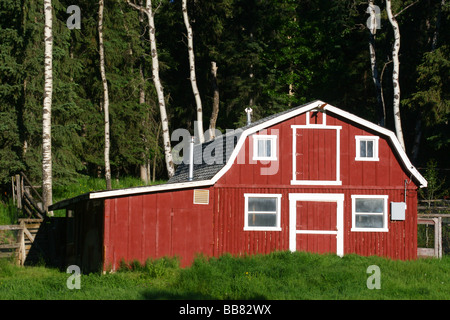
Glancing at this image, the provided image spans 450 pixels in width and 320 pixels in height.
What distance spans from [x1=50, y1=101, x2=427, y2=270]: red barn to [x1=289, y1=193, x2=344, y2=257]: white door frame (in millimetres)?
31

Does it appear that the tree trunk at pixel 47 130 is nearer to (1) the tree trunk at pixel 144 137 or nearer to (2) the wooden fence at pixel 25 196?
(2) the wooden fence at pixel 25 196

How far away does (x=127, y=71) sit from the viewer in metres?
37.4

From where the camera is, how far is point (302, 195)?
20.4 meters

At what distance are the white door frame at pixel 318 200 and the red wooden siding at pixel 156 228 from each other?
254 centimetres

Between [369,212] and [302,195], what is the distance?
2.18 m

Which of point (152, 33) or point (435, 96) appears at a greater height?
point (152, 33)

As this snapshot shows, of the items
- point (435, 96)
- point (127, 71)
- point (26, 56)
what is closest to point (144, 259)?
point (26, 56)

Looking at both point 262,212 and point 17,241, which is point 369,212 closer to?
point 262,212

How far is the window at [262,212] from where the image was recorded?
2016 cm

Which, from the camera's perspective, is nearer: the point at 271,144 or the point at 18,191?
the point at 271,144

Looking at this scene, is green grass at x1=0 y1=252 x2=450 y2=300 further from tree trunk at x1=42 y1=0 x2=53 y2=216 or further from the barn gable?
tree trunk at x1=42 y1=0 x2=53 y2=216

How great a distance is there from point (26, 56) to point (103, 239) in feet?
40.7

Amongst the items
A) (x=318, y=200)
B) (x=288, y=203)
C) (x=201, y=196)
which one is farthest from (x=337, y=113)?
(x=201, y=196)
